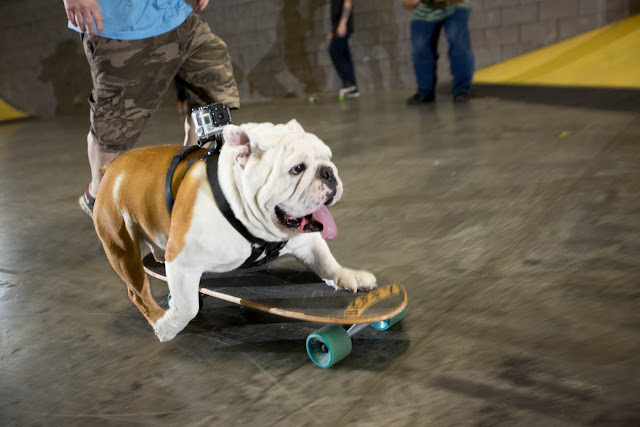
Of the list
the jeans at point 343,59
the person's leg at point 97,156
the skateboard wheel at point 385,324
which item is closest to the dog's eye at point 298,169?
the skateboard wheel at point 385,324

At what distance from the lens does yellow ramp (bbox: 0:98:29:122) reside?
11484 millimetres

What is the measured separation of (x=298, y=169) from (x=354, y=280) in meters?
0.42

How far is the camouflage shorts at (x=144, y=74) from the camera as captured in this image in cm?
221

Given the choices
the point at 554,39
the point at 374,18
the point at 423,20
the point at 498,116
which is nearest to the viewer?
the point at 498,116

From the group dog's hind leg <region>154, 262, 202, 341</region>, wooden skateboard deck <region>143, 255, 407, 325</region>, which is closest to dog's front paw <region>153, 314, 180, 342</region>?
dog's hind leg <region>154, 262, 202, 341</region>

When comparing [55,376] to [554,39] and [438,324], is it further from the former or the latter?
[554,39]

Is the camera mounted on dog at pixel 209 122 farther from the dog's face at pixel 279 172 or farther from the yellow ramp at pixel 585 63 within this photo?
the yellow ramp at pixel 585 63

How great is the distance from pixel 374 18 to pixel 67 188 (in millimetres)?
5365

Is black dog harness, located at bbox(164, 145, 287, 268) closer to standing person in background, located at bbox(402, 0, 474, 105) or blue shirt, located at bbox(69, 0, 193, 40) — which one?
blue shirt, located at bbox(69, 0, 193, 40)

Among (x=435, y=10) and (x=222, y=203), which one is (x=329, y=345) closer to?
(x=222, y=203)

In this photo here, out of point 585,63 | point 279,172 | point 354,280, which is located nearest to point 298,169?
point 279,172

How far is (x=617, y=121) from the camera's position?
406 centimetres

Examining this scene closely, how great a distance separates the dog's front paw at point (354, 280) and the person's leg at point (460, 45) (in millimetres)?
4882

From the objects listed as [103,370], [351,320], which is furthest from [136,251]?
[351,320]
